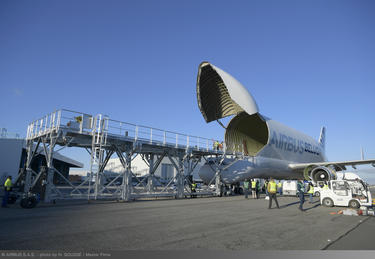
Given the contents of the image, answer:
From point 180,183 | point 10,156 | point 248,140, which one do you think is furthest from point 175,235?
point 10,156

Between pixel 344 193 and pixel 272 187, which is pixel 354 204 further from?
pixel 272 187

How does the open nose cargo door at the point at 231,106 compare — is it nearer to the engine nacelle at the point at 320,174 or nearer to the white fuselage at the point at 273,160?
the white fuselage at the point at 273,160

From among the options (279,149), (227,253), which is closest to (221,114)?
(279,149)

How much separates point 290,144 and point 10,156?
116 ft

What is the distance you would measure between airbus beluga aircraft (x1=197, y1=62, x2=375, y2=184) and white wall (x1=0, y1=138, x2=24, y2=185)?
2562 cm

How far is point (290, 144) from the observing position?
28.5 metres

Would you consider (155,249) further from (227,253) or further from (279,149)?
(279,149)

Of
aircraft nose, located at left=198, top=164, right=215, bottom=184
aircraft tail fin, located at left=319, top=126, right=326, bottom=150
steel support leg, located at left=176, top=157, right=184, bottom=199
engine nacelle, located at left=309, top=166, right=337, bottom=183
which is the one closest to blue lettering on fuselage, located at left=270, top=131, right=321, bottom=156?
engine nacelle, located at left=309, top=166, right=337, bottom=183

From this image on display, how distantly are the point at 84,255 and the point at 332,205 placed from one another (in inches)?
586

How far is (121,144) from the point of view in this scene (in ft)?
55.4

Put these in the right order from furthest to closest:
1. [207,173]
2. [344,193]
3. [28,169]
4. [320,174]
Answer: [207,173], [320,174], [28,169], [344,193]

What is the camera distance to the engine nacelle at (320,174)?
21391 mm

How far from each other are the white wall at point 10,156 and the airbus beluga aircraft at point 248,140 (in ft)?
84.1

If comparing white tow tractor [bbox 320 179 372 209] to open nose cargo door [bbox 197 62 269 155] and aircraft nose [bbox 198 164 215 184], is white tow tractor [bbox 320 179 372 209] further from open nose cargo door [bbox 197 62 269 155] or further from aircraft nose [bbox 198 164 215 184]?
aircraft nose [bbox 198 164 215 184]
